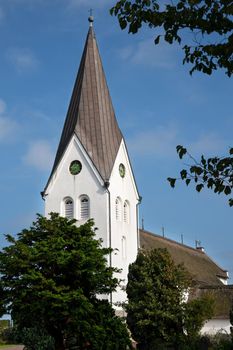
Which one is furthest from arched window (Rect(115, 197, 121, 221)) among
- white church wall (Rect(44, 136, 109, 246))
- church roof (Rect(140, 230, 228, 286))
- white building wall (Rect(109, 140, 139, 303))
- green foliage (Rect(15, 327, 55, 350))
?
green foliage (Rect(15, 327, 55, 350))

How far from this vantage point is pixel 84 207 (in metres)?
41.8

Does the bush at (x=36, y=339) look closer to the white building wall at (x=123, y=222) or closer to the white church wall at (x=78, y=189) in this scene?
the white building wall at (x=123, y=222)

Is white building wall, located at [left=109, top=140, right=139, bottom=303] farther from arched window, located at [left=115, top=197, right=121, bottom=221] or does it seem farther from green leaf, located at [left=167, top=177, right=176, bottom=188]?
green leaf, located at [left=167, top=177, right=176, bottom=188]

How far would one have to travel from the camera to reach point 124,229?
43156 millimetres

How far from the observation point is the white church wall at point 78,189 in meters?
41.0

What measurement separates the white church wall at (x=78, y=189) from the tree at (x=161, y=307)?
32.4 feet

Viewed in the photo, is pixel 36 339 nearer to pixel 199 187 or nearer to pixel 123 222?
pixel 199 187

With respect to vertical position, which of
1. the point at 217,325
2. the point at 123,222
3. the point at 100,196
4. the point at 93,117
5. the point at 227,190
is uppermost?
the point at 93,117

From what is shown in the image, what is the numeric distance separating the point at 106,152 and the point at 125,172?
116 inches

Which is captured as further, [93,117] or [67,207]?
[93,117]

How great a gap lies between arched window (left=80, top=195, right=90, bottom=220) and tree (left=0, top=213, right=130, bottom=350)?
1624cm

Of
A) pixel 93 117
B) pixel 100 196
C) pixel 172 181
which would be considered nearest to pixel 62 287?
pixel 172 181

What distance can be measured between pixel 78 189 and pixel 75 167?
5.42ft

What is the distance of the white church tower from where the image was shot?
41.4 meters
